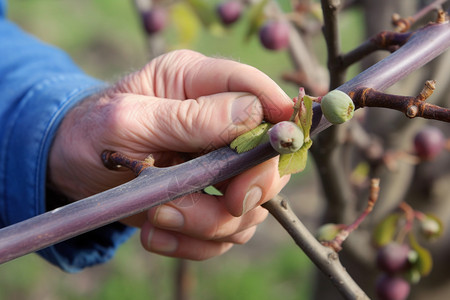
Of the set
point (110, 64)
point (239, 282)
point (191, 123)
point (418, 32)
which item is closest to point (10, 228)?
point (191, 123)

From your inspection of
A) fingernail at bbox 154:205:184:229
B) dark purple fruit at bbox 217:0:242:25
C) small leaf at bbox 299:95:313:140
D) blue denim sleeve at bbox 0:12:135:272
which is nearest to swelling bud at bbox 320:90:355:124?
small leaf at bbox 299:95:313:140

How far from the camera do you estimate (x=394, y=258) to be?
1.22m

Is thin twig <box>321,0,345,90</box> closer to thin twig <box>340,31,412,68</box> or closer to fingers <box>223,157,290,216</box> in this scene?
thin twig <box>340,31,412,68</box>

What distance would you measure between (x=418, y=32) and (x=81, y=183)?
60 centimetres

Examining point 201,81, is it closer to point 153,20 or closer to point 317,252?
point 317,252

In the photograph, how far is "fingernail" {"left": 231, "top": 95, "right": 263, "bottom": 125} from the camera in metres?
0.71

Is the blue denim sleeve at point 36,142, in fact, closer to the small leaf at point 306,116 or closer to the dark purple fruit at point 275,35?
the dark purple fruit at point 275,35

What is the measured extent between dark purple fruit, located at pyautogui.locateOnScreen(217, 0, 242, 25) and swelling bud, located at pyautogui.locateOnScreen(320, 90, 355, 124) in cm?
110

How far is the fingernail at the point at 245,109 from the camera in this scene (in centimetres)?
71

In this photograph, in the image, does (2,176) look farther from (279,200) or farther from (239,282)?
(239,282)

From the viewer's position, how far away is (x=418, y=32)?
2.45ft

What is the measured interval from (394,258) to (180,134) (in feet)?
2.16

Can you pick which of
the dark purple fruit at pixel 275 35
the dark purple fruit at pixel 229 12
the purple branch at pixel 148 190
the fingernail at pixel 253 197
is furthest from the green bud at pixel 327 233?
the dark purple fruit at pixel 229 12

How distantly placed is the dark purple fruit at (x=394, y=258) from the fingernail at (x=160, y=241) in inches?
20.4
